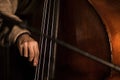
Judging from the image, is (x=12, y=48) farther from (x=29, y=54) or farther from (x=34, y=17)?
(x=29, y=54)

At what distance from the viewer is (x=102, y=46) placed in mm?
902

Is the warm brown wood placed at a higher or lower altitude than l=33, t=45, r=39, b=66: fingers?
higher

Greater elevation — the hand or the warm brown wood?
the warm brown wood

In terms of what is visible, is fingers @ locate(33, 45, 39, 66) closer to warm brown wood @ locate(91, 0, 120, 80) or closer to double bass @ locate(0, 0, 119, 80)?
double bass @ locate(0, 0, 119, 80)

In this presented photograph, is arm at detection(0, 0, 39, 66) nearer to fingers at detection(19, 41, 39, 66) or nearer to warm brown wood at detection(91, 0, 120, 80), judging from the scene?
fingers at detection(19, 41, 39, 66)

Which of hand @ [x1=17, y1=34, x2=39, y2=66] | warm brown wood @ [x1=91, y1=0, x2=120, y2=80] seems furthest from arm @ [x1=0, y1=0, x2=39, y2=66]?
warm brown wood @ [x1=91, y1=0, x2=120, y2=80]

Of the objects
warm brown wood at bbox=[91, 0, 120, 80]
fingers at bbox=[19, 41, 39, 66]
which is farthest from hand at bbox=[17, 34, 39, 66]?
warm brown wood at bbox=[91, 0, 120, 80]

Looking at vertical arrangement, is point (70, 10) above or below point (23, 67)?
above

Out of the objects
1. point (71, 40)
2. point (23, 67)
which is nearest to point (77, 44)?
point (71, 40)

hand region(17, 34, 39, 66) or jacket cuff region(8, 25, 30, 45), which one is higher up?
jacket cuff region(8, 25, 30, 45)

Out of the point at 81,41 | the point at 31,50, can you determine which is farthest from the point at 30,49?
the point at 81,41

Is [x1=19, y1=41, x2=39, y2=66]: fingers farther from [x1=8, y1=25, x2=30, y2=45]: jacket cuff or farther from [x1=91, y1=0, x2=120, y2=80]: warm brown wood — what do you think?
[x1=91, y1=0, x2=120, y2=80]: warm brown wood

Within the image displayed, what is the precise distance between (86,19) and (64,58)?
14 cm

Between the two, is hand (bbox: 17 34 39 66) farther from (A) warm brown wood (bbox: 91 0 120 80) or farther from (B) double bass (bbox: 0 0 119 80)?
(A) warm brown wood (bbox: 91 0 120 80)
